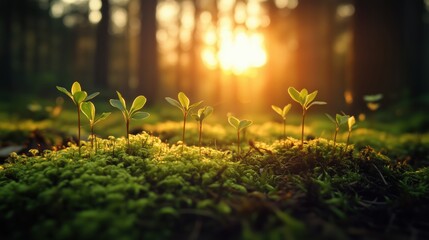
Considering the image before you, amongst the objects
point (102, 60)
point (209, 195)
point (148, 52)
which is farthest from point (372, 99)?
point (102, 60)

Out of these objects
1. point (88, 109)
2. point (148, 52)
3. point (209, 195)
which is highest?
point (148, 52)

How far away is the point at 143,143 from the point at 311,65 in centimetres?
1132

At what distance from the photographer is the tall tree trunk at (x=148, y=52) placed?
38.4 ft

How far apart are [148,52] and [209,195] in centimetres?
1074

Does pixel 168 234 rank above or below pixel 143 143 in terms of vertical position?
below

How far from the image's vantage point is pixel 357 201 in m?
1.87

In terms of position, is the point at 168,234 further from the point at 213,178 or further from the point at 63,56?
the point at 63,56

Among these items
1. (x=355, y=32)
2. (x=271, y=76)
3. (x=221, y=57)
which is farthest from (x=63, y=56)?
(x=355, y=32)

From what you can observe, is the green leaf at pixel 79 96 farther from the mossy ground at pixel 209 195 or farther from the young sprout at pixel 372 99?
the young sprout at pixel 372 99

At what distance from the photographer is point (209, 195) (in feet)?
5.88

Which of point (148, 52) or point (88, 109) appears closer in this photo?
point (88, 109)

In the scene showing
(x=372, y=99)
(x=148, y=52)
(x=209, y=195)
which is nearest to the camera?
(x=209, y=195)

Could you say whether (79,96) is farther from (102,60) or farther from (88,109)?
(102,60)

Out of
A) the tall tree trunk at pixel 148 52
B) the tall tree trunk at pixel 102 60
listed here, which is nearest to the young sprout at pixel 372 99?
the tall tree trunk at pixel 148 52
